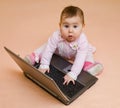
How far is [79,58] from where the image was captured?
51.9 inches

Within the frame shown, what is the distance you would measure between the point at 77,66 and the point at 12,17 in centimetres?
60

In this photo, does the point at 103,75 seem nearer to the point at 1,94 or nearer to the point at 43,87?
the point at 43,87

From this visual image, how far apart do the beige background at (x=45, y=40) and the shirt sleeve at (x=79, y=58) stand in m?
0.09

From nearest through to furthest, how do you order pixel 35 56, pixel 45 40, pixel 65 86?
pixel 65 86, pixel 35 56, pixel 45 40

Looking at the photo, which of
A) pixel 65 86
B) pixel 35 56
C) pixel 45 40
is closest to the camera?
pixel 65 86

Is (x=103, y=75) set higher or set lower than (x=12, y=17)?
lower

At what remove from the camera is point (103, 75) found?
1360 millimetres

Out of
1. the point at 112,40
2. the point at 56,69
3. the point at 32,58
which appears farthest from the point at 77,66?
the point at 112,40

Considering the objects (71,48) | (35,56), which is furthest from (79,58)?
Answer: (35,56)

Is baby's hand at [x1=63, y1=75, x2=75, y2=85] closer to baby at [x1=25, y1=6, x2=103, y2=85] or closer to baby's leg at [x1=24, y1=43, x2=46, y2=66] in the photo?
baby at [x1=25, y1=6, x2=103, y2=85]

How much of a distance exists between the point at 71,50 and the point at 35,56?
0.54 feet

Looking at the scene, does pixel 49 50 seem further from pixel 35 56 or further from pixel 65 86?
pixel 65 86

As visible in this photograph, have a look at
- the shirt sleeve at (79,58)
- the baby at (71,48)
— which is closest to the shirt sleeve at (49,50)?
the baby at (71,48)

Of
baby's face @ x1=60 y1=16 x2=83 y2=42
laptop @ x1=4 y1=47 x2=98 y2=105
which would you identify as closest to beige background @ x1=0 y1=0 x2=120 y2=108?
laptop @ x1=4 y1=47 x2=98 y2=105
